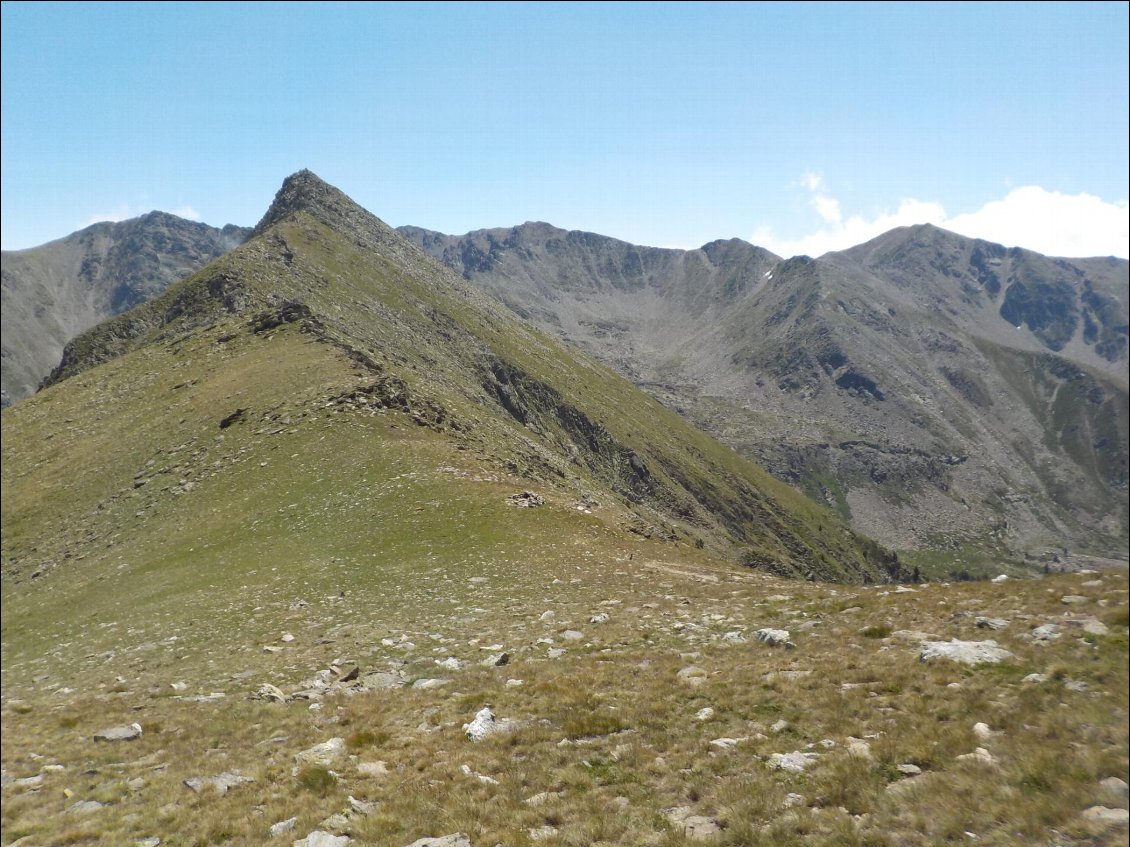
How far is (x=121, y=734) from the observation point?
663 inches

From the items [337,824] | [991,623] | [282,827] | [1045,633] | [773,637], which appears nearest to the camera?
[337,824]

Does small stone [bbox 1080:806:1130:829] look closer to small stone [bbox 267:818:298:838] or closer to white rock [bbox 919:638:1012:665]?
white rock [bbox 919:638:1012:665]

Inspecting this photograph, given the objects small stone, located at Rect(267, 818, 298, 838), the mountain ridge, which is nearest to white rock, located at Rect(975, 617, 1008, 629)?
small stone, located at Rect(267, 818, 298, 838)

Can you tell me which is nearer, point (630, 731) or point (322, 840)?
point (322, 840)

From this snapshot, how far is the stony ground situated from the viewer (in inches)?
351

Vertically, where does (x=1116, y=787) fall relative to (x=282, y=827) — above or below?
above

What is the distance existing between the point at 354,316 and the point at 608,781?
97.7 metres

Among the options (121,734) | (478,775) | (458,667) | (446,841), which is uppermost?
(446,841)

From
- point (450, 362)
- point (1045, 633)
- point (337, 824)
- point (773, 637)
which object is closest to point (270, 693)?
point (337, 824)

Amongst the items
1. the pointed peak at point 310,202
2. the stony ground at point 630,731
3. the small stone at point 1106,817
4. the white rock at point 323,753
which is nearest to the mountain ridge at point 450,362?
the pointed peak at point 310,202

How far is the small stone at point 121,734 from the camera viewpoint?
16734 millimetres

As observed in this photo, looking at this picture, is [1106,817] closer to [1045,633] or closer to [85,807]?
[1045,633]

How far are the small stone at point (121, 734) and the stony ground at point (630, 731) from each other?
74mm

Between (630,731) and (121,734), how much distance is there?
1433 cm
